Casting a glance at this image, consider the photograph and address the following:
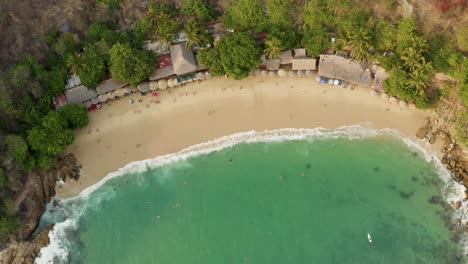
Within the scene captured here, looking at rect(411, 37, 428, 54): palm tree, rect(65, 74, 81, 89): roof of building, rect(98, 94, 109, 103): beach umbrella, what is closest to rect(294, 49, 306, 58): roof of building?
rect(411, 37, 428, 54): palm tree

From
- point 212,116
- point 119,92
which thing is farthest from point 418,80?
point 119,92

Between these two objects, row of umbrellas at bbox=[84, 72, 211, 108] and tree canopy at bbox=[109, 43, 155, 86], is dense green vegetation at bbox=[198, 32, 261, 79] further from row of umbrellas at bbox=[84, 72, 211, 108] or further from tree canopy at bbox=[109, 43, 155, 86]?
tree canopy at bbox=[109, 43, 155, 86]

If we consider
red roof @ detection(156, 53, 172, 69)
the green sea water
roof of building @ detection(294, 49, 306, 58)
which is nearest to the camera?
the green sea water

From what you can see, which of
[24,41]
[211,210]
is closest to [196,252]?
[211,210]

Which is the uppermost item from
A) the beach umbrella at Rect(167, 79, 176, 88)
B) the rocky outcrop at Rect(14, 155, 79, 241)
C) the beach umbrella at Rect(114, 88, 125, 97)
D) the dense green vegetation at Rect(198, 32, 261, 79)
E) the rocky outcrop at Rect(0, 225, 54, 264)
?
the dense green vegetation at Rect(198, 32, 261, 79)

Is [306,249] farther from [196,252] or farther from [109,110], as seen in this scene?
[109,110]

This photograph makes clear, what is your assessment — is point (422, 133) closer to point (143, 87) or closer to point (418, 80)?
point (418, 80)

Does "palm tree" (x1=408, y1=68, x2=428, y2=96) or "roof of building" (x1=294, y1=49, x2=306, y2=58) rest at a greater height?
"roof of building" (x1=294, y1=49, x2=306, y2=58)

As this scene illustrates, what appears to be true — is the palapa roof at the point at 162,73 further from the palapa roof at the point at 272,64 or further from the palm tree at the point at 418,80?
the palm tree at the point at 418,80

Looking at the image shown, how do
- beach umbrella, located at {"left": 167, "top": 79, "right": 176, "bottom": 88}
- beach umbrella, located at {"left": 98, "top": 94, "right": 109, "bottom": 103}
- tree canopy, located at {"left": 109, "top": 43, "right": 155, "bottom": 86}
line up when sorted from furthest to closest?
Answer: beach umbrella, located at {"left": 167, "top": 79, "right": 176, "bottom": 88} → beach umbrella, located at {"left": 98, "top": 94, "right": 109, "bottom": 103} → tree canopy, located at {"left": 109, "top": 43, "right": 155, "bottom": 86}
